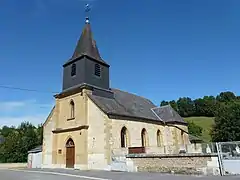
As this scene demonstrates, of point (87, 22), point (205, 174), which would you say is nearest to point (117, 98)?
point (87, 22)

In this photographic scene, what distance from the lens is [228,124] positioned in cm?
3127

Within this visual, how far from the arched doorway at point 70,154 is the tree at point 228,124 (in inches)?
775

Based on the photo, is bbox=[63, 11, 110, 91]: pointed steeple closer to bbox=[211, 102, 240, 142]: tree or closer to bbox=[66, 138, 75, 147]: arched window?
bbox=[66, 138, 75, 147]: arched window

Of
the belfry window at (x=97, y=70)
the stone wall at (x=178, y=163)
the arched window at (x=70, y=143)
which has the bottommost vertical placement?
the stone wall at (x=178, y=163)

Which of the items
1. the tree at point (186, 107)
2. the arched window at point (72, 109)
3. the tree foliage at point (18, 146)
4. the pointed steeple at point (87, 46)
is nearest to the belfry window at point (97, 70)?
the pointed steeple at point (87, 46)

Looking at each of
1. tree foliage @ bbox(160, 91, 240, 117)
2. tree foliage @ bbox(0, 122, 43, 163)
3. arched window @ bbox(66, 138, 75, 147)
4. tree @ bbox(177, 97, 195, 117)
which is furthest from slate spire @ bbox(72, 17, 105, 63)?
tree @ bbox(177, 97, 195, 117)

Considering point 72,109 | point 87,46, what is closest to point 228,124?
point 72,109

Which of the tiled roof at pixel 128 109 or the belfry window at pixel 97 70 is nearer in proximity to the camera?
the tiled roof at pixel 128 109

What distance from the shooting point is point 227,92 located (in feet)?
299

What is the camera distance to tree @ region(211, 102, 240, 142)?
30.5 m

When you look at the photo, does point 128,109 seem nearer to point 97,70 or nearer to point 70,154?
point 97,70

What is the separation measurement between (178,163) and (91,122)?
9.26 m

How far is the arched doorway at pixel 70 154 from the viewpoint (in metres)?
23.1

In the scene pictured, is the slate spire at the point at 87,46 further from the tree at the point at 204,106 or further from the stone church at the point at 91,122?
the tree at the point at 204,106
